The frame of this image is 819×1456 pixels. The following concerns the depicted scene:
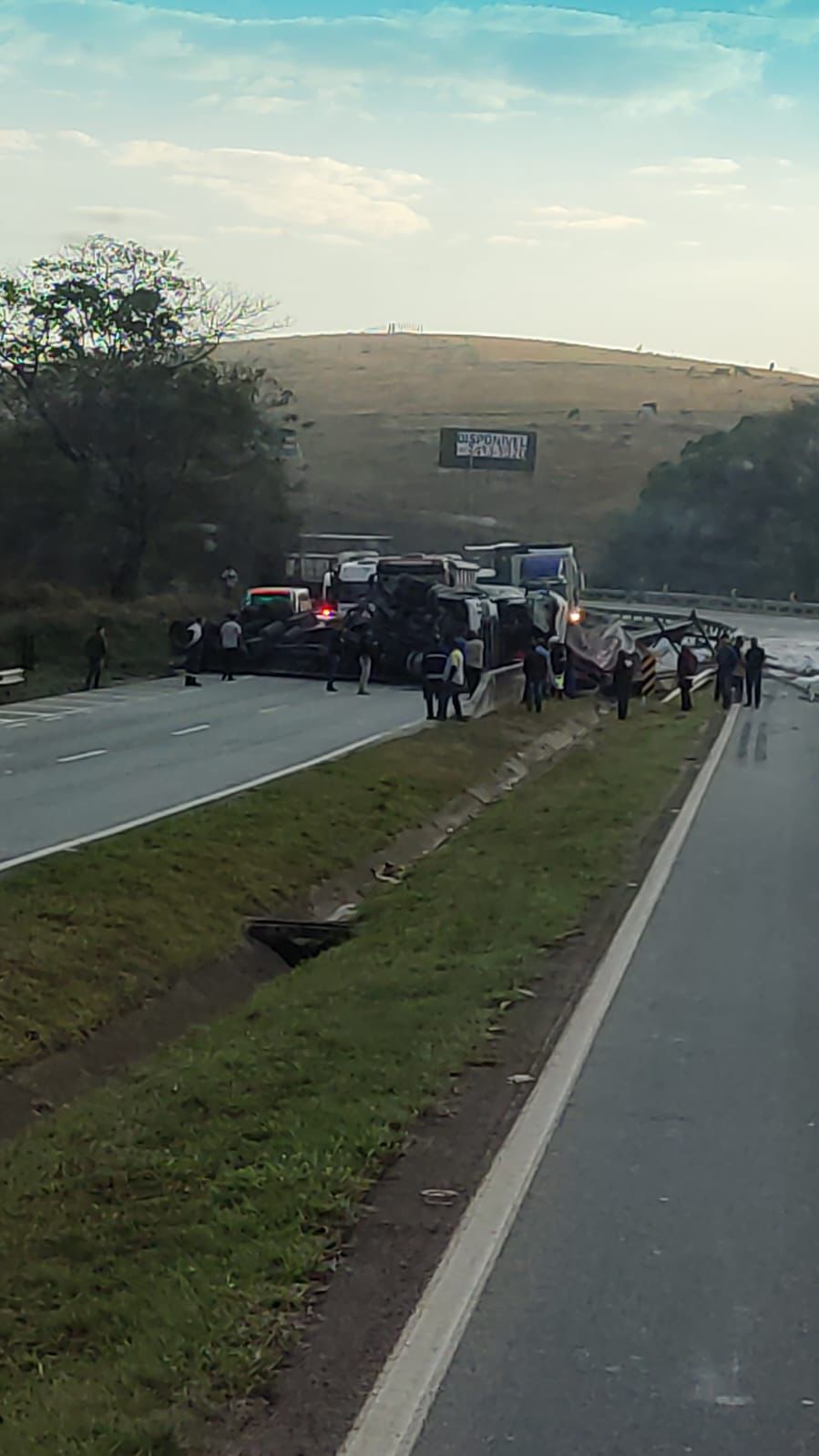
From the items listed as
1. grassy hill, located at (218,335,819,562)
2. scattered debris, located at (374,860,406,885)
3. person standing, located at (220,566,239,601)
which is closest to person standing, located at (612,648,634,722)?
scattered debris, located at (374,860,406,885)

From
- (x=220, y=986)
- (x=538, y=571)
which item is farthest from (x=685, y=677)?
(x=220, y=986)

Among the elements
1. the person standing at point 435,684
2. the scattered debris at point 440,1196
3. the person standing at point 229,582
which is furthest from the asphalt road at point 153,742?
the person standing at point 229,582

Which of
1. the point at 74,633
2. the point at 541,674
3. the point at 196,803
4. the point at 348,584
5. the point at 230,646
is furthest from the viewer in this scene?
the point at 348,584

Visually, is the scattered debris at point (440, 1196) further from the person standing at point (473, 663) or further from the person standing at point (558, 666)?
the person standing at point (558, 666)

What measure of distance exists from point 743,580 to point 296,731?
243 feet

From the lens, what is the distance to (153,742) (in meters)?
28.6

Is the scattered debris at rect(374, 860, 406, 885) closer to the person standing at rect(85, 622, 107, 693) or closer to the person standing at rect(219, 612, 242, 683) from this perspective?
the person standing at rect(85, 622, 107, 693)

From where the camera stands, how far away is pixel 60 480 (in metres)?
57.9

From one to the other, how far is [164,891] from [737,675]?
30143mm

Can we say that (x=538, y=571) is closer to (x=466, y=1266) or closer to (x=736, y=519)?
(x=736, y=519)

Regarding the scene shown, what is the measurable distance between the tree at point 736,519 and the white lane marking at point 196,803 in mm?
71658

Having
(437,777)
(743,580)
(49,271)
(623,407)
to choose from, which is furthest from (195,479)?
(623,407)

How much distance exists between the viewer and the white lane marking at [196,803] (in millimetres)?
15977

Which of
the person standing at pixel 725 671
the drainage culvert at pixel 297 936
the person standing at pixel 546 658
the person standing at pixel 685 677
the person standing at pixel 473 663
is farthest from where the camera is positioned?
the person standing at pixel 725 671
